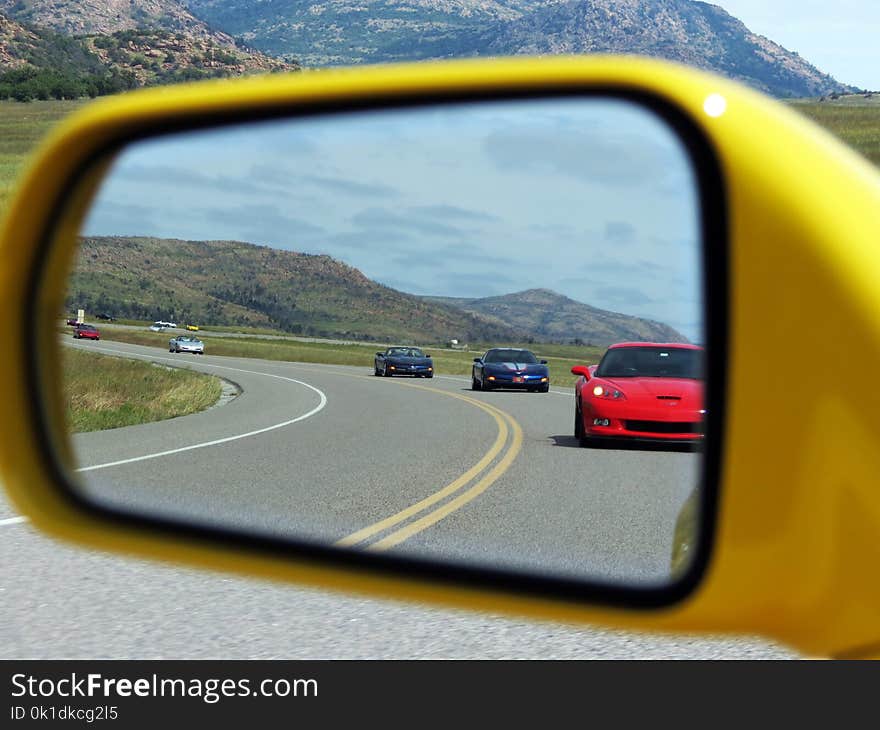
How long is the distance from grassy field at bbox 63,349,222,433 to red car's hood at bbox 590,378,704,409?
1421 centimetres

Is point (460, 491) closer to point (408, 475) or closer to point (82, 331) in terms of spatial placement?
point (408, 475)

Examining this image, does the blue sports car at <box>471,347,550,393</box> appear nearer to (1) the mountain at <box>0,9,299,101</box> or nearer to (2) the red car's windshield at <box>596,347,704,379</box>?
(2) the red car's windshield at <box>596,347,704,379</box>

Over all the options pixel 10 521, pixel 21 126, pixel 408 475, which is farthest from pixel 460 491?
pixel 21 126

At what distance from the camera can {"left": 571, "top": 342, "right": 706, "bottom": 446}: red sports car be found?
178 cm

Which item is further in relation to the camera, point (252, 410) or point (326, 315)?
point (252, 410)

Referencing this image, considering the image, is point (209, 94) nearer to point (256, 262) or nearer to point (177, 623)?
point (256, 262)

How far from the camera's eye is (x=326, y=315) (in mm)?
7188

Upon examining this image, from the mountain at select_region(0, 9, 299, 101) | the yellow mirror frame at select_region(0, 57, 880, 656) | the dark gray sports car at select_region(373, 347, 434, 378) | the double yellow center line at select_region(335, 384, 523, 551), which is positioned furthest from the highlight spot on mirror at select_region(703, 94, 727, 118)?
the mountain at select_region(0, 9, 299, 101)

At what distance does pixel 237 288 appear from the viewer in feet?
16.8

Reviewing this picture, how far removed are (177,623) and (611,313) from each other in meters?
4.40

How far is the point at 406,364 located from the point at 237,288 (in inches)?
1565

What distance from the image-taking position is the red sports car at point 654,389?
1781 mm

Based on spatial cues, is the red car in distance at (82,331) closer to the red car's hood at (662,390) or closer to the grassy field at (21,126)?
the red car's hood at (662,390)
